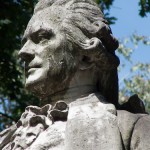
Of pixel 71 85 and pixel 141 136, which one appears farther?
pixel 71 85

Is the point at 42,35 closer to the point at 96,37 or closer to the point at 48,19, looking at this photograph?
the point at 48,19

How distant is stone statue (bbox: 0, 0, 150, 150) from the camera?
14.9 feet

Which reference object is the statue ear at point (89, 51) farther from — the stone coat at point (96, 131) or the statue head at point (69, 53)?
the stone coat at point (96, 131)

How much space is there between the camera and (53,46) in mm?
4969

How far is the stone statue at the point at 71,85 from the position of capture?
4.55 metres

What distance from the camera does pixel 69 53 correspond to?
4.96m

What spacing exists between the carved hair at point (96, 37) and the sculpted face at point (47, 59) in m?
0.07

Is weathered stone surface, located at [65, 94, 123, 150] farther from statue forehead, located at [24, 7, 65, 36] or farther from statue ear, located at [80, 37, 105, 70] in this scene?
statue forehead, located at [24, 7, 65, 36]

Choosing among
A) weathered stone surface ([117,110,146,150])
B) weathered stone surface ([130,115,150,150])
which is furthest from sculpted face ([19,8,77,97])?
weathered stone surface ([130,115,150,150])

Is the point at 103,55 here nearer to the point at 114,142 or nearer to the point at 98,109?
the point at 98,109

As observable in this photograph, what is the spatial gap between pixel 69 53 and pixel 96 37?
0.24 metres

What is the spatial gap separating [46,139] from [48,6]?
3.64 feet

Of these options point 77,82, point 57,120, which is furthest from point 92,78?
point 57,120

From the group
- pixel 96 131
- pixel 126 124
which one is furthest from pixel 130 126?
pixel 96 131
